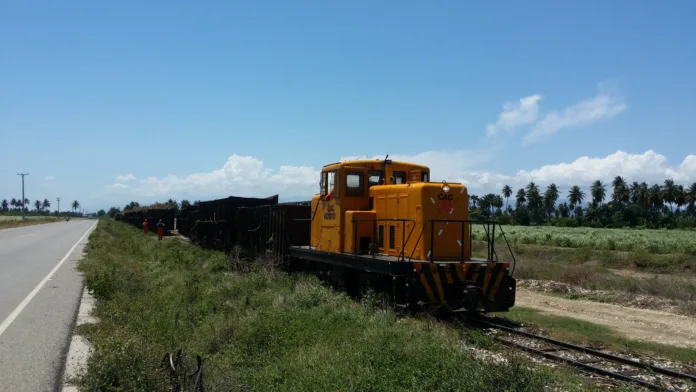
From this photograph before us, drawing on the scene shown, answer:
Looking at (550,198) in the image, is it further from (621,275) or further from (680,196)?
(621,275)

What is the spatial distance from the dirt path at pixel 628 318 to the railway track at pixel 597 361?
7.59ft

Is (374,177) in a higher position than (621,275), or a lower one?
higher

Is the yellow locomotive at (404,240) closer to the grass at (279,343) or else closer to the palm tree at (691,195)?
the grass at (279,343)

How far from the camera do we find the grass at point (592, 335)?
9461mm

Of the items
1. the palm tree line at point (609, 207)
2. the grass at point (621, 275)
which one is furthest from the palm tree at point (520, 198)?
the grass at point (621, 275)

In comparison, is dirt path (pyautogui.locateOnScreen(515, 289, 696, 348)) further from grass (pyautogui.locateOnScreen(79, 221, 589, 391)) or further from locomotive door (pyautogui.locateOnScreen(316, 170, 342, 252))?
locomotive door (pyautogui.locateOnScreen(316, 170, 342, 252))

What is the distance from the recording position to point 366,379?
611 cm

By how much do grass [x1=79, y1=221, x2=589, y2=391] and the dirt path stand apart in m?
4.30

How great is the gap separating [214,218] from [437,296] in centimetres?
1842

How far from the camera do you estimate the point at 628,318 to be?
13.5m

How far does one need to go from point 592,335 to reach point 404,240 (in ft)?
13.2

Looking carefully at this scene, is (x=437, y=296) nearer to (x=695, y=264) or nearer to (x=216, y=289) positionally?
(x=216, y=289)

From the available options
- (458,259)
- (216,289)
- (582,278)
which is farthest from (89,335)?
(582,278)

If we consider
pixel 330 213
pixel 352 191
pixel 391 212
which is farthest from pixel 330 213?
pixel 391 212
